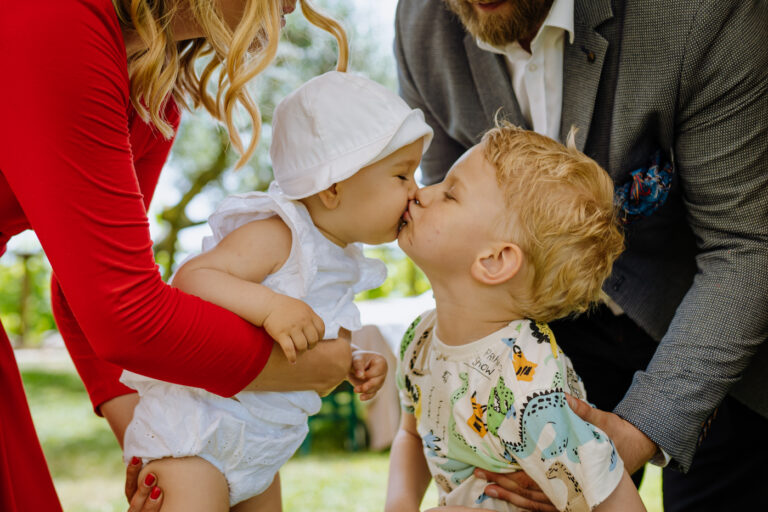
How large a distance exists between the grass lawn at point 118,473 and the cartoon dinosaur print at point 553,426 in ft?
9.80

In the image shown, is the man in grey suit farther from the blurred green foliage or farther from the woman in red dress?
the blurred green foliage

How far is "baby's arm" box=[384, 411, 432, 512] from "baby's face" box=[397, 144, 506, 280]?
0.49 m

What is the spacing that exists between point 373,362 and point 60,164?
2.87 ft

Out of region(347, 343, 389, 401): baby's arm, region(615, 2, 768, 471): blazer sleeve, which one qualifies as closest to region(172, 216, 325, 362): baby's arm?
region(347, 343, 389, 401): baby's arm

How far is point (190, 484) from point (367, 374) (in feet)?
1.60

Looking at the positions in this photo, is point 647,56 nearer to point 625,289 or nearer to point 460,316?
point 625,289

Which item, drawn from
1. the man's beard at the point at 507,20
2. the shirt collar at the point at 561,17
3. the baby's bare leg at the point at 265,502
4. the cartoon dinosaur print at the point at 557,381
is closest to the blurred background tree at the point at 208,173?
the man's beard at the point at 507,20

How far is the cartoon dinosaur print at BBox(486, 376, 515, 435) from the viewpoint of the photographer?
4.78 feet

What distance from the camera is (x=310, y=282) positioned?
5.11 feet

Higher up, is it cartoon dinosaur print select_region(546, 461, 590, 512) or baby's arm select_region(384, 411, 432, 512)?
cartoon dinosaur print select_region(546, 461, 590, 512)

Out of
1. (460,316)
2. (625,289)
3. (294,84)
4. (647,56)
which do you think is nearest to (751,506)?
(625,289)

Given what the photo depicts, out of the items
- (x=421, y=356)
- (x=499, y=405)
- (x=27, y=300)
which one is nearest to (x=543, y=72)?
(x=421, y=356)

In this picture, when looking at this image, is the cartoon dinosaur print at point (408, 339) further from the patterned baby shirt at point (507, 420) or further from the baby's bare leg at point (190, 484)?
the baby's bare leg at point (190, 484)

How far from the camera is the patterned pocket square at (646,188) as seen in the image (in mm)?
1911
